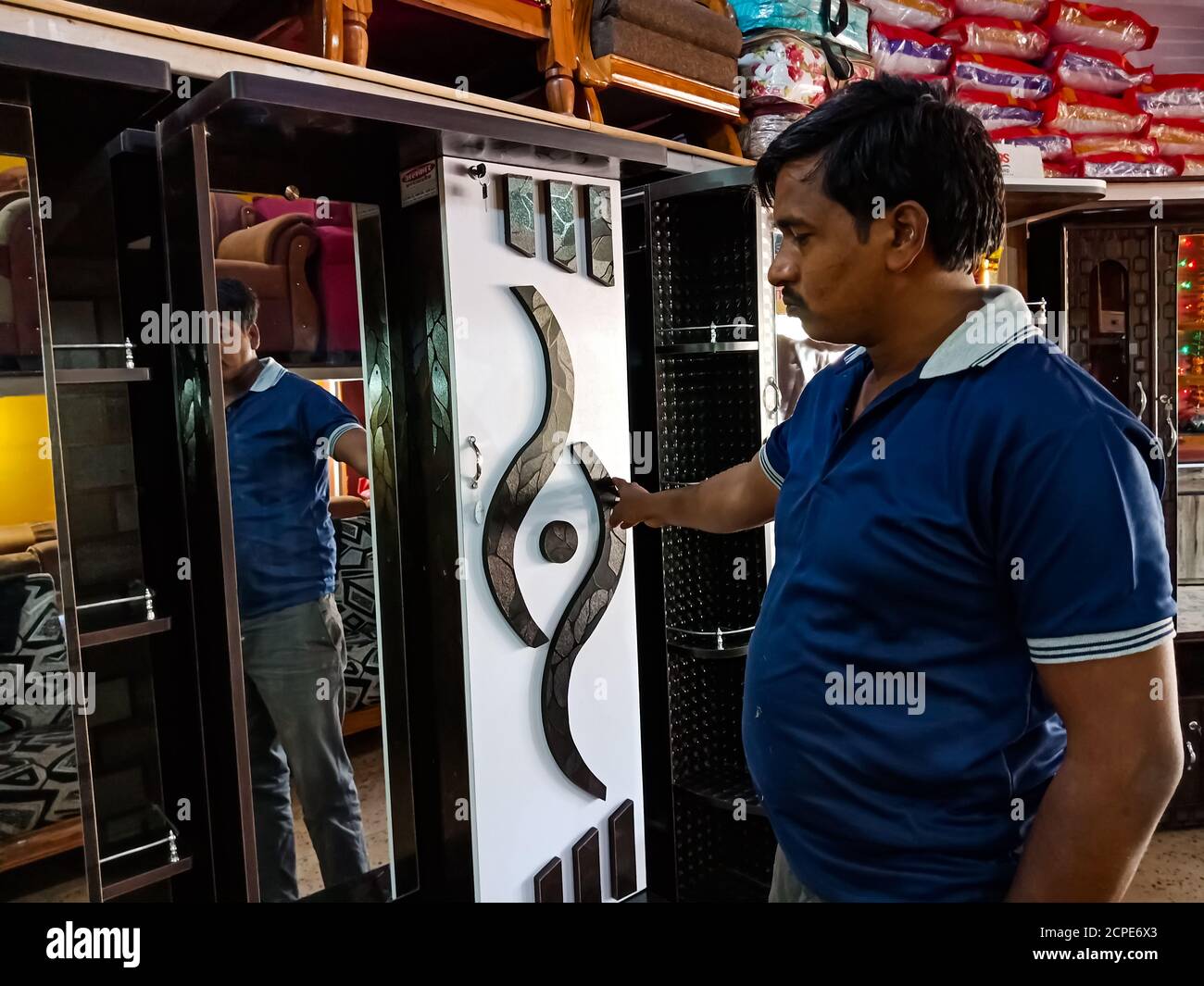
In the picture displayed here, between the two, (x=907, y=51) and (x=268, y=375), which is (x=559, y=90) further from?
(x=907, y=51)

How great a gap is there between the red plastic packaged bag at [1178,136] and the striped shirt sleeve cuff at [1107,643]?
314 cm

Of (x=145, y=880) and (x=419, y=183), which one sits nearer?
(x=145, y=880)

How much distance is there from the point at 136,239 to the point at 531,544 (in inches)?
39.1

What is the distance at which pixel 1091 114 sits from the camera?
3184 millimetres

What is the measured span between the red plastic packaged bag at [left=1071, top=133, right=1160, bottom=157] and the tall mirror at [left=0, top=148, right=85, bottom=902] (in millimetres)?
3242

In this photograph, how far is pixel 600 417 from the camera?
2154mm

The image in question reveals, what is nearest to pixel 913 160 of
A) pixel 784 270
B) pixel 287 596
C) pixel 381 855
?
pixel 784 270

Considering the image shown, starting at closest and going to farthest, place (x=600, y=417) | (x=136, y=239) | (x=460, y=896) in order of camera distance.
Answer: (x=136, y=239) → (x=460, y=896) → (x=600, y=417)

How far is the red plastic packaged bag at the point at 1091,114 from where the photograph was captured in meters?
3.15

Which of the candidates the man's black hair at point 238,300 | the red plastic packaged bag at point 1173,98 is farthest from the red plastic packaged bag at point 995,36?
the man's black hair at point 238,300

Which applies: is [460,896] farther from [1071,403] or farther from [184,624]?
[1071,403]

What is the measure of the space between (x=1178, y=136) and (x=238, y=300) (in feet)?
11.1

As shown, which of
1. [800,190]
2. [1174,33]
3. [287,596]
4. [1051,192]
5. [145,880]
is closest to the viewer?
[800,190]
